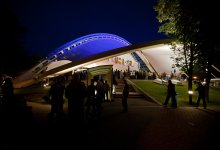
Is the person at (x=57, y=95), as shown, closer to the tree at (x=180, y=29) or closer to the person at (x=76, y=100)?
the person at (x=76, y=100)

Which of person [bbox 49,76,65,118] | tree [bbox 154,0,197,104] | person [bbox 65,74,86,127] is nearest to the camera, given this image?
person [bbox 65,74,86,127]

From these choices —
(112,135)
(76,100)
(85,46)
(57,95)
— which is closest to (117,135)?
(112,135)

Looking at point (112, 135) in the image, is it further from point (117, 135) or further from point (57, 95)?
point (57, 95)

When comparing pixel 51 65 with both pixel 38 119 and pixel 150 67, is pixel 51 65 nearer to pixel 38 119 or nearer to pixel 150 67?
pixel 150 67

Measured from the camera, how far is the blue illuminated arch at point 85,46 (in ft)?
141

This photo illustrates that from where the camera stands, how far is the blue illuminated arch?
43.1 meters

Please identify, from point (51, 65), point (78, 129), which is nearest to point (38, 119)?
point (78, 129)

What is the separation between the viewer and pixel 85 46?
1859 inches

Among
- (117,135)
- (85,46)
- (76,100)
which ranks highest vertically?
(85,46)

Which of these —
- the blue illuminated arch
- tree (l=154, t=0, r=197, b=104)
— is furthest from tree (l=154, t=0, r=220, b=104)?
the blue illuminated arch

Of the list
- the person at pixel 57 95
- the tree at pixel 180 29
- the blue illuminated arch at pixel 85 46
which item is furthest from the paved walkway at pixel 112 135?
the blue illuminated arch at pixel 85 46

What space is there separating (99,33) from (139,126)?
38988 mm

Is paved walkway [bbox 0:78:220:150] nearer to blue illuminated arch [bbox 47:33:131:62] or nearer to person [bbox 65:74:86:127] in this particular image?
person [bbox 65:74:86:127]

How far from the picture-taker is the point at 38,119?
11.6 meters
